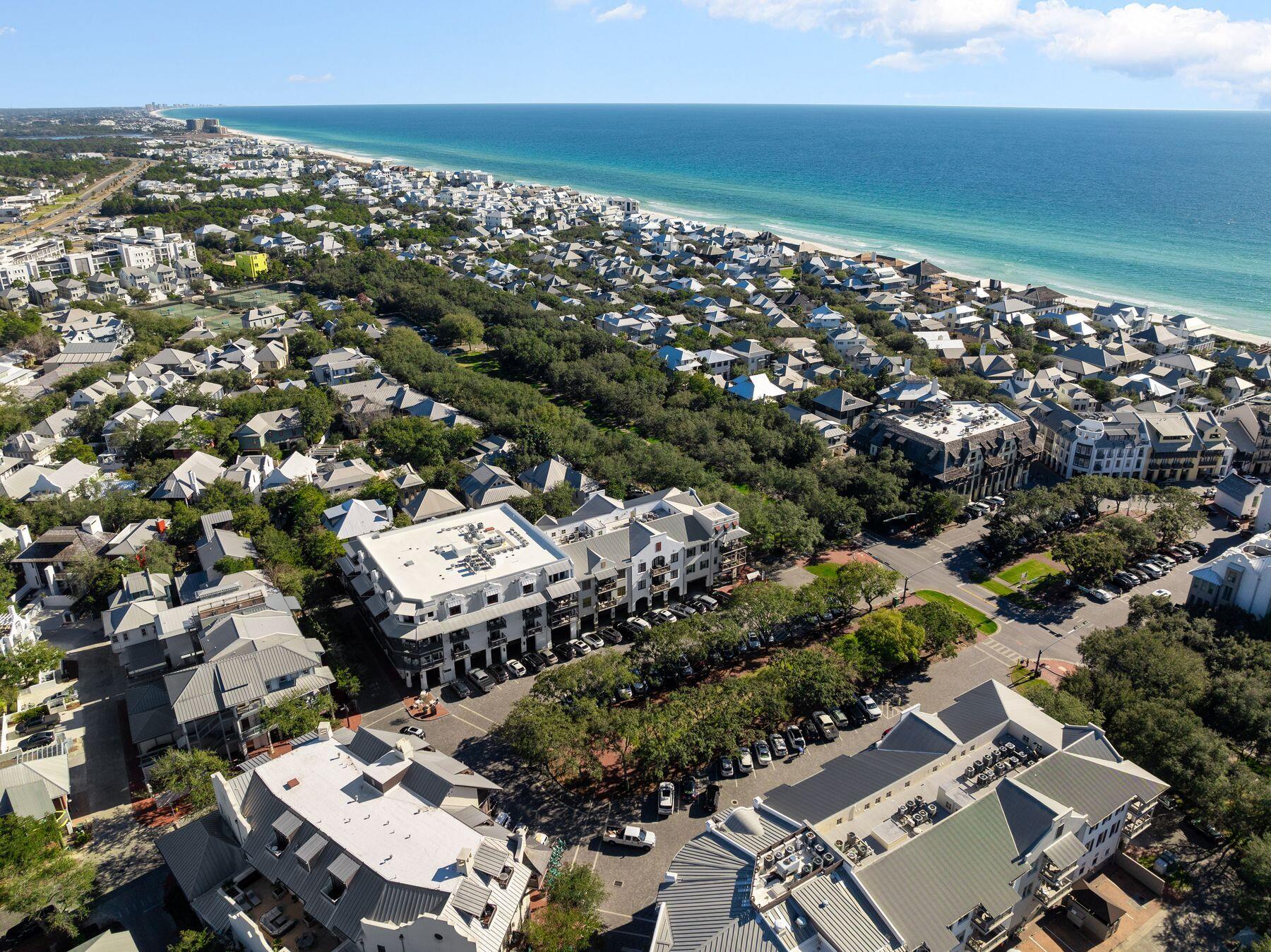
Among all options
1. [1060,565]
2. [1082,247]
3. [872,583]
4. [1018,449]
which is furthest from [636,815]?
[1082,247]

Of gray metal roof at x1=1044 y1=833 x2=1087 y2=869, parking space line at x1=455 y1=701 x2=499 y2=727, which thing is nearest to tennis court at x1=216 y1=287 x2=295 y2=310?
parking space line at x1=455 y1=701 x2=499 y2=727

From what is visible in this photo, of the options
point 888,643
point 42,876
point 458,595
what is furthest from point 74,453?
point 888,643

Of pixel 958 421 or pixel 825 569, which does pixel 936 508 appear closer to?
pixel 825 569

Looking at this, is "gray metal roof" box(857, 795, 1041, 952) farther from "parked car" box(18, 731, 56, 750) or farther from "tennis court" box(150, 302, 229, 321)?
"tennis court" box(150, 302, 229, 321)

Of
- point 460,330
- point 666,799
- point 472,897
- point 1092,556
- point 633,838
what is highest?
point 460,330

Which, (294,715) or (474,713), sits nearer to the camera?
(294,715)

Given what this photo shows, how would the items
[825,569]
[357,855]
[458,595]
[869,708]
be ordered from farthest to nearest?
[825,569] → [458,595] → [869,708] → [357,855]

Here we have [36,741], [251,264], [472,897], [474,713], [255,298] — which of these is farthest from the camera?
[251,264]
